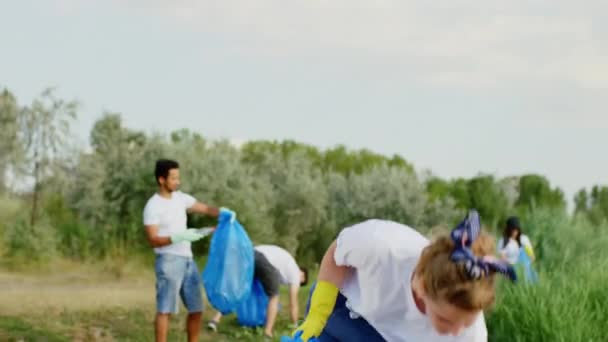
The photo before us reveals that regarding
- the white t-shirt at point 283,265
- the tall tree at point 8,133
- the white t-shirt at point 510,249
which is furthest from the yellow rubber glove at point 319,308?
the tall tree at point 8,133

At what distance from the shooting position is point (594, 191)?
3238 cm

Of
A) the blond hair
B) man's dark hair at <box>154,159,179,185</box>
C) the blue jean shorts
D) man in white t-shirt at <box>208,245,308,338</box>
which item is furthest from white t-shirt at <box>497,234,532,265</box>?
the blond hair

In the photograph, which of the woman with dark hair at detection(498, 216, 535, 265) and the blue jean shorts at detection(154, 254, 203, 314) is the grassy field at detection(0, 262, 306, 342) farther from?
the woman with dark hair at detection(498, 216, 535, 265)

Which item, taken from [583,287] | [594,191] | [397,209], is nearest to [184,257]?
[583,287]

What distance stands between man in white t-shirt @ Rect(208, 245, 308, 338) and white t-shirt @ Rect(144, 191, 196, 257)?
1762mm

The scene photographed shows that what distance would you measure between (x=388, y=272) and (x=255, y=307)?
659 centimetres

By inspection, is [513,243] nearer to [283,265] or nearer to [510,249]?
[510,249]

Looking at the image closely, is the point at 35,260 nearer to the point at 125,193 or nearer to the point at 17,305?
the point at 125,193

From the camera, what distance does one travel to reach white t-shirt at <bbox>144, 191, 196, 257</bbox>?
7.42 m

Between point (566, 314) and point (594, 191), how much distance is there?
27845mm

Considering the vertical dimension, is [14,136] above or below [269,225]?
above

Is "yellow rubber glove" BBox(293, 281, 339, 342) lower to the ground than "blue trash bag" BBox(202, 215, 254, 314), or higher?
higher

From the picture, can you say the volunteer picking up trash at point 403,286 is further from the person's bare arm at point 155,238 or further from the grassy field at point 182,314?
the person's bare arm at point 155,238

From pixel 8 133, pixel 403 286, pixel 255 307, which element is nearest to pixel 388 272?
pixel 403 286
